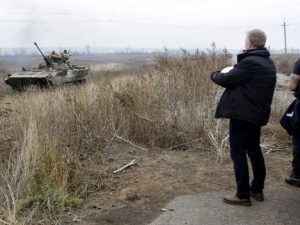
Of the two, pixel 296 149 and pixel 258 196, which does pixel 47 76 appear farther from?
pixel 258 196

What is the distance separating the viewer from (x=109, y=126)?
7109 mm

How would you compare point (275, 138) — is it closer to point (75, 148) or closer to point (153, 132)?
point (153, 132)

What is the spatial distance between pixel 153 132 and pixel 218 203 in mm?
2791

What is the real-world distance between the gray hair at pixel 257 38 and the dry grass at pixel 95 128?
2.55m

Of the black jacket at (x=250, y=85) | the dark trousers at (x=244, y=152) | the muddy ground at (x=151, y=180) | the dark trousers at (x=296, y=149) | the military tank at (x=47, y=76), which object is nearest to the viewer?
the black jacket at (x=250, y=85)

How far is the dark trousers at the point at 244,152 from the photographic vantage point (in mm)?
4277

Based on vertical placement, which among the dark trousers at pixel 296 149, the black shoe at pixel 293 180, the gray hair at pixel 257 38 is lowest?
the black shoe at pixel 293 180

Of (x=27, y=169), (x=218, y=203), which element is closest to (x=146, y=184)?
(x=218, y=203)

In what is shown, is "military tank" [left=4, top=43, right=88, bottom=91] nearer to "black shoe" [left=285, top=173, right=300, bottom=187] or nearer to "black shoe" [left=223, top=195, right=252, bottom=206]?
"black shoe" [left=285, top=173, right=300, bottom=187]

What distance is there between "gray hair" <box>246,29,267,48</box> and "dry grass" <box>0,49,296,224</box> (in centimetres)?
255

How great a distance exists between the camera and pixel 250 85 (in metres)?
4.16

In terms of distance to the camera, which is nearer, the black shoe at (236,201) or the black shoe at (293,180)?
the black shoe at (236,201)

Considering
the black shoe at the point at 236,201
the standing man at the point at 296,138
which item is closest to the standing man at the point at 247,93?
the black shoe at the point at 236,201

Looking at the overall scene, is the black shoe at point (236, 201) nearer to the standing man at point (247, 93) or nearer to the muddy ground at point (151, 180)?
the standing man at point (247, 93)
